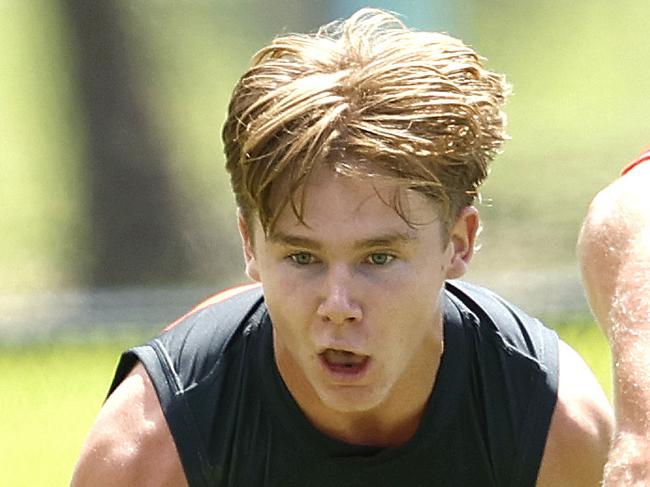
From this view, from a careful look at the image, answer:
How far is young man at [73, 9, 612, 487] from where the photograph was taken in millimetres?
3104

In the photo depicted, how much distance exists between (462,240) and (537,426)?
0.42 metres

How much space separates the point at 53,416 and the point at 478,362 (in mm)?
2837

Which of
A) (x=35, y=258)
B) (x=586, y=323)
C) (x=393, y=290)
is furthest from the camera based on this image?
(x=35, y=258)

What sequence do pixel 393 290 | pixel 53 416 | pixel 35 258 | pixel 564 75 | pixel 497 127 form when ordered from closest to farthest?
1. pixel 393 290
2. pixel 497 127
3. pixel 53 416
4. pixel 35 258
5. pixel 564 75

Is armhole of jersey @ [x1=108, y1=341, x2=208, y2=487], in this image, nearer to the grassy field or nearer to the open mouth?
the open mouth

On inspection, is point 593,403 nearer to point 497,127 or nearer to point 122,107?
point 497,127

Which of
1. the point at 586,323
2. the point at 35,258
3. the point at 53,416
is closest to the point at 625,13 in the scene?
the point at 586,323

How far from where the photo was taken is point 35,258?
290 inches

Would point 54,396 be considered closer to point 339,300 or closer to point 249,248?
point 249,248

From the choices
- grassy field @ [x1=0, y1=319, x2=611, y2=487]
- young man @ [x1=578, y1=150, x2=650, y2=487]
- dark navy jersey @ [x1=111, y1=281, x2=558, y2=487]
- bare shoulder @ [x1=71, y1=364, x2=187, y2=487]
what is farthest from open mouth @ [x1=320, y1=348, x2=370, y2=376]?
grassy field @ [x1=0, y1=319, x2=611, y2=487]

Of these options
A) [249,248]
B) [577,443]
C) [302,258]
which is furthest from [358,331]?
[577,443]

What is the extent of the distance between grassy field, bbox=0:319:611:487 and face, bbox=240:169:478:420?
7.19ft

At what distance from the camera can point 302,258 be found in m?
3.13

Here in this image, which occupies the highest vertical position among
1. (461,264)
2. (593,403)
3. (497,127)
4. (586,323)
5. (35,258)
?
(35,258)
